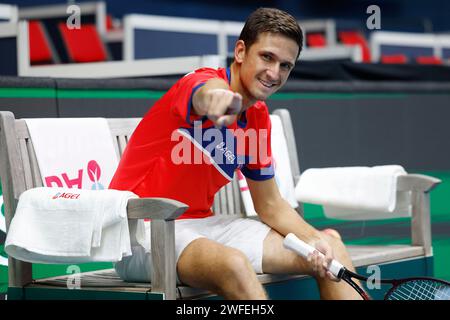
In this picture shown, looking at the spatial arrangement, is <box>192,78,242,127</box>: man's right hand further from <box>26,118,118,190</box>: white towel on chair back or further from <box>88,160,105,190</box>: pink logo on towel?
<box>88,160,105,190</box>: pink logo on towel

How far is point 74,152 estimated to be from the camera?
3602 millimetres

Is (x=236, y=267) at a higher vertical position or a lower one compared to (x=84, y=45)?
lower

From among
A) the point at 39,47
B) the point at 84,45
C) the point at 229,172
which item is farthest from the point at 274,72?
the point at 84,45

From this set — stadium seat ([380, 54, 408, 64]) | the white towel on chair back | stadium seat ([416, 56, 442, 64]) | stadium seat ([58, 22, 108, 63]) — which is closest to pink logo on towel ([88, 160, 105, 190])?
the white towel on chair back

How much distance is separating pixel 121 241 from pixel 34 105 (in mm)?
1523

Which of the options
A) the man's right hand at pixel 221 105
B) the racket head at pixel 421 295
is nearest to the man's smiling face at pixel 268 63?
the man's right hand at pixel 221 105

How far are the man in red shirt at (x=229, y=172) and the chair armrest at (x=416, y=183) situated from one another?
784 mm

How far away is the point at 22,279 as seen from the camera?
3.24 metres

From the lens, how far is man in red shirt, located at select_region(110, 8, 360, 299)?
9.44 ft

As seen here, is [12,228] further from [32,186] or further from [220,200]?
[220,200]

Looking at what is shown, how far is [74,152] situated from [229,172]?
67cm

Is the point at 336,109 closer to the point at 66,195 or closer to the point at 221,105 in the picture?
the point at 66,195

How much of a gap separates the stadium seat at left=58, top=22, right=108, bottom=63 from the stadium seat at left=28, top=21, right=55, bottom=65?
0.30 metres

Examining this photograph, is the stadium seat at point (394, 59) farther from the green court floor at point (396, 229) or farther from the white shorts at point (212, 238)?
the white shorts at point (212, 238)
